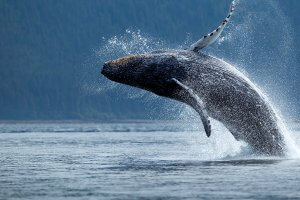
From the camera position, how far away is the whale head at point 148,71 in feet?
78.4

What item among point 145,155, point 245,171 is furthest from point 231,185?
point 145,155

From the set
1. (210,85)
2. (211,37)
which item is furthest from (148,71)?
(211,37)

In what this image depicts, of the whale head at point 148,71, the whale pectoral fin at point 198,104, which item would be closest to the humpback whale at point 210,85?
the whale head at point 148,71

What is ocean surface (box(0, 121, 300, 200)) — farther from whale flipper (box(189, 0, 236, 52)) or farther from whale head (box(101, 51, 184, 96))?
whale flipper (box(189, 0, 236, 52))

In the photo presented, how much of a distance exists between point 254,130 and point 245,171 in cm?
303

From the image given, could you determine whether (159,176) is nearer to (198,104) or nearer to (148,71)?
(198,104)

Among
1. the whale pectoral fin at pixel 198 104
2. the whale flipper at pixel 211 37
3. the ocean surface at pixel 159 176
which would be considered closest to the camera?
the ocean surface at pixel 159 176

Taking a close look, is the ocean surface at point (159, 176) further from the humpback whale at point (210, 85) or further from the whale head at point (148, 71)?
the whale head at point (148, 71)

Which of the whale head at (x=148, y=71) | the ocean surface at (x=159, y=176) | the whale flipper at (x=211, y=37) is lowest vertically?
the ocean surface at (x=159, y=176)

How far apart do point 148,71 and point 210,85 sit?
156 centimetres

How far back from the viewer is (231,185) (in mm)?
18734

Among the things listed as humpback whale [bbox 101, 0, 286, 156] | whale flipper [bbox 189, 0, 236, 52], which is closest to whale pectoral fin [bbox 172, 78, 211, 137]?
humpback whale [bbox 101, 0, 286, 156]

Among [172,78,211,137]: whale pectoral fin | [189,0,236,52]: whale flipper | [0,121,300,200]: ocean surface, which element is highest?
[189,0,236,52]: whale flipper

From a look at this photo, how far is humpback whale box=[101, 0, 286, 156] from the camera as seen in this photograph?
23906mm
